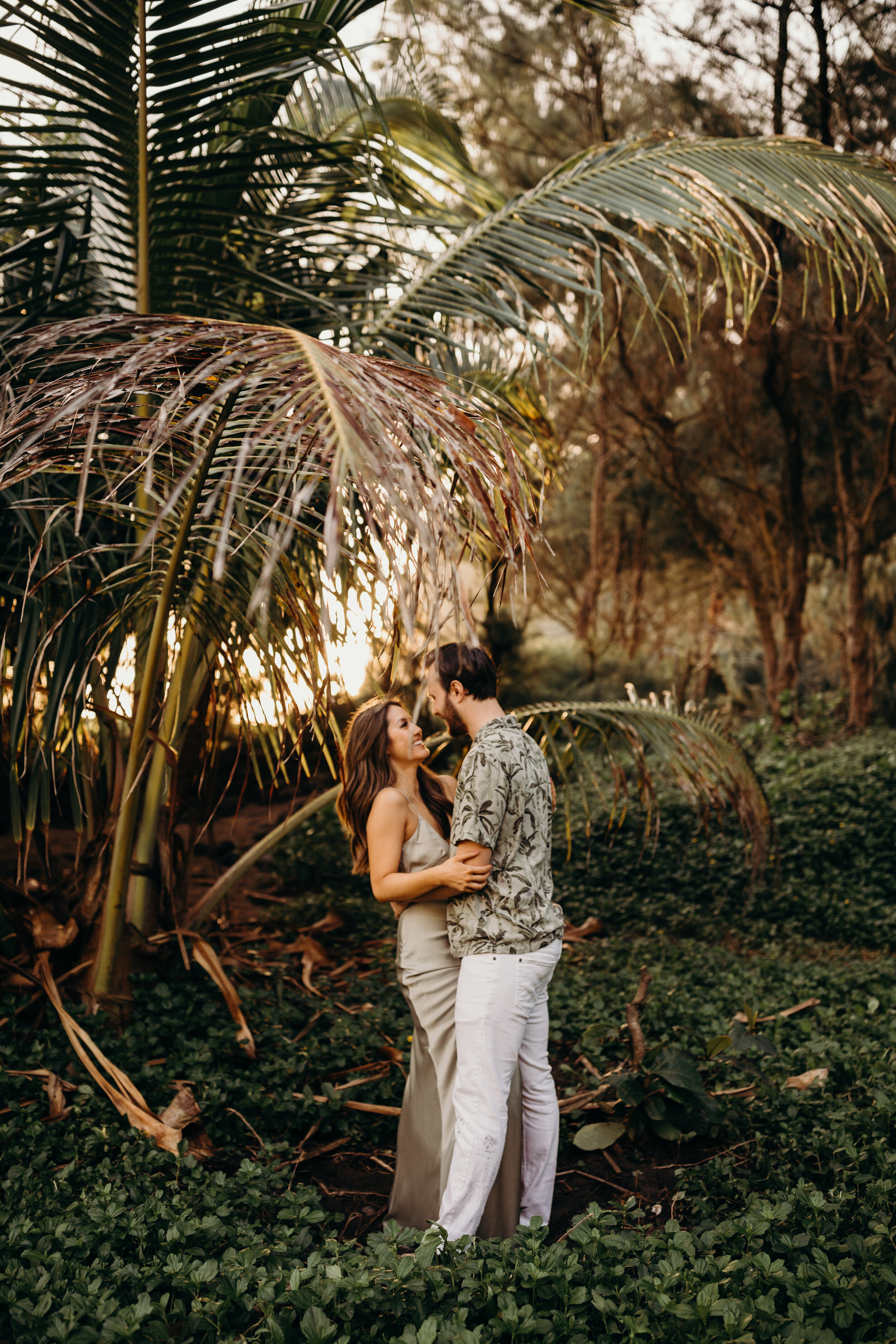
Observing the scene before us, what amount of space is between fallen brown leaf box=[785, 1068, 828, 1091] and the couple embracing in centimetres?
116

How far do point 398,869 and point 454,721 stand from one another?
18.1 inches

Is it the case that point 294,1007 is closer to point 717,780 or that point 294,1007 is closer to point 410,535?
point 717,780

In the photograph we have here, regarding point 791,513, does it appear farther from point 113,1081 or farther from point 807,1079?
point 113,1081

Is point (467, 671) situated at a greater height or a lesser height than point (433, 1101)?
greater

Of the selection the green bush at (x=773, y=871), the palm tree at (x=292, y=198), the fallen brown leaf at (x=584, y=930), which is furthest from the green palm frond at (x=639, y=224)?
the fallen brown leaf at (x=584, y=930)

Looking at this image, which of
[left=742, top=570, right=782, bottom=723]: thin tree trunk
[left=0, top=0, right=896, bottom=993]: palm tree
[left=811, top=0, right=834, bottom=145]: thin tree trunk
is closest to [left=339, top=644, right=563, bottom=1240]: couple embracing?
[left=0, top=0, right=896, bottom=993]: palm tree

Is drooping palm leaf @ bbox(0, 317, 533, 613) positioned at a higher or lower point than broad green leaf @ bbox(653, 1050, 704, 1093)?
higher

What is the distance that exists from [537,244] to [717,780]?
246 centimetres

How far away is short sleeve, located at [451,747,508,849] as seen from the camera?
99.6 inches

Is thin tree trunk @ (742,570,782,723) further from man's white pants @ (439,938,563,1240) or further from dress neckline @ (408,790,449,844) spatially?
man's white pants @ (439,938,563,1240)

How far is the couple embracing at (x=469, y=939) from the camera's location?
8.29 ft

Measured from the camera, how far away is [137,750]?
10.6 feet

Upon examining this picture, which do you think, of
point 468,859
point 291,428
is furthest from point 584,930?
point 291,428

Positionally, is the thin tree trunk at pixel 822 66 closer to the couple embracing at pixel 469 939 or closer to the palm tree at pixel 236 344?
the palm tree at pixel 236 344
